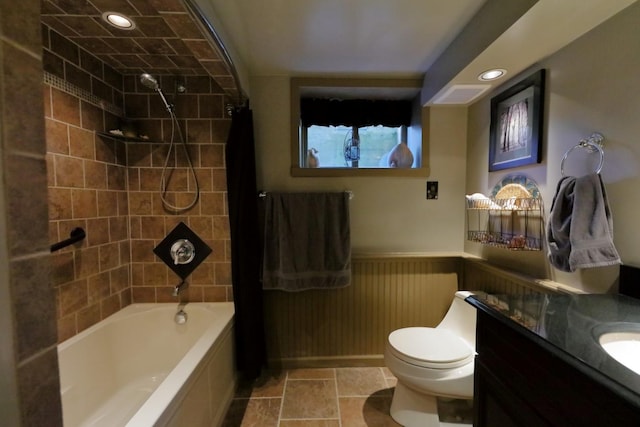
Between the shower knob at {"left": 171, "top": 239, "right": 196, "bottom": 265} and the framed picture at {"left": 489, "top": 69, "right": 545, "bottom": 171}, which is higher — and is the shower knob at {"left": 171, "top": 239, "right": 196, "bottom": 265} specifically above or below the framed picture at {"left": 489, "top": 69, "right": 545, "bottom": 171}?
below

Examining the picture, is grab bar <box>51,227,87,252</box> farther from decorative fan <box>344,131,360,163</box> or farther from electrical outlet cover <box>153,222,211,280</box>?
decorative fan <box>344,131,360,163</box>

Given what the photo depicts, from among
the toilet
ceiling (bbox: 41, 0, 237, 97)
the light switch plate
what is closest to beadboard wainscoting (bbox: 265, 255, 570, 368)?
the toilet

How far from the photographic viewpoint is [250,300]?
6.07 ft

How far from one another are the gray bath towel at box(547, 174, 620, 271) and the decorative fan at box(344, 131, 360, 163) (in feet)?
4.37

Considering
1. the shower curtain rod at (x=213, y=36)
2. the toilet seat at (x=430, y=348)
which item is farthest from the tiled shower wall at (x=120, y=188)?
the toilet seat at (x=430, y=348)

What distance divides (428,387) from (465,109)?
74.5 inches

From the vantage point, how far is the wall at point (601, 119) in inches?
41.6

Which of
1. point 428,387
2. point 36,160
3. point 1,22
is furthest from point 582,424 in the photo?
point 1,22

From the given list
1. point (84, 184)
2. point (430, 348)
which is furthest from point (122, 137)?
point (430, 348)

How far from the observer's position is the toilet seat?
1410 mm

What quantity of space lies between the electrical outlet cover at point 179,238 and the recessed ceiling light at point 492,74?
6.72 feet

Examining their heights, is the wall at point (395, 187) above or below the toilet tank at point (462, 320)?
above

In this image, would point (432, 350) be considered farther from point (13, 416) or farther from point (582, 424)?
point (13, 416)

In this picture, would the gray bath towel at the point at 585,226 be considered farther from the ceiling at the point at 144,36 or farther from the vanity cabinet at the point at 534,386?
the ceiling at the point at 144,36
